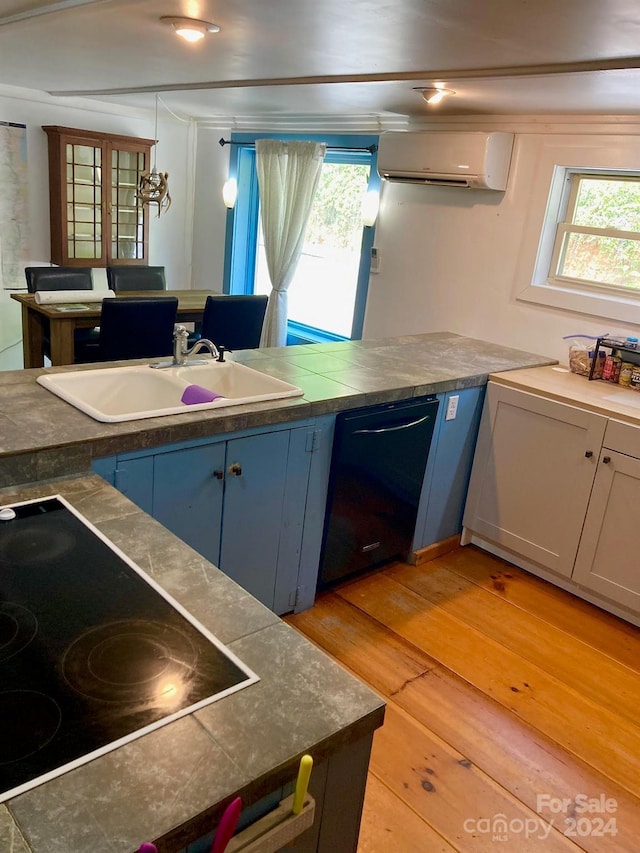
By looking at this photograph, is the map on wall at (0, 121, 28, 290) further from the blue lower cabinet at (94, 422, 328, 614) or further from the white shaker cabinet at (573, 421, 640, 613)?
the white shaker cabinet at (573, 421, 640, 613)

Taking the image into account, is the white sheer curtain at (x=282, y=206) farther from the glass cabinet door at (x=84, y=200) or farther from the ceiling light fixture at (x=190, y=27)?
the ceiling light fixture at (x=190, y=27)

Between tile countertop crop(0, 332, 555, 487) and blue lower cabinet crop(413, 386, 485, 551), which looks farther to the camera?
blue lower cabinet crop(413, 386, 485, 551)

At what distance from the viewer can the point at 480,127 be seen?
3580 millimetres

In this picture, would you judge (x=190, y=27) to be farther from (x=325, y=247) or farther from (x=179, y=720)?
(x=325, y=247)

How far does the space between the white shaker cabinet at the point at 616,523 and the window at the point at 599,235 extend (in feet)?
3.27

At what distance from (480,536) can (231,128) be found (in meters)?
3.87

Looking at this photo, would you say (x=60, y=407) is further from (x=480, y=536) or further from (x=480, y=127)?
(x=480, y=127)

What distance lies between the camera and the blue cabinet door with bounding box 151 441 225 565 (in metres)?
2.07

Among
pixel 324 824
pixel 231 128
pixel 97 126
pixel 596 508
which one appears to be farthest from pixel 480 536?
pixel 97 126

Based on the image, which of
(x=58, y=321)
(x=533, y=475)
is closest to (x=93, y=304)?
(x=58, y=321)

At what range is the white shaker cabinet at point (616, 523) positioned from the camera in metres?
2.65

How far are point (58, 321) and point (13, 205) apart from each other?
5.34 feet

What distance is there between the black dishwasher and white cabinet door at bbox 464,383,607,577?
39cm

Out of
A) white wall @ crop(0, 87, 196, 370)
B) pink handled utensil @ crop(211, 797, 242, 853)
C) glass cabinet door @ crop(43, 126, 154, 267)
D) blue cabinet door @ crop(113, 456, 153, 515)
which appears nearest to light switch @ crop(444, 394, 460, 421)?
blue cabinet door @ crop(113, 456, 153, 515)
